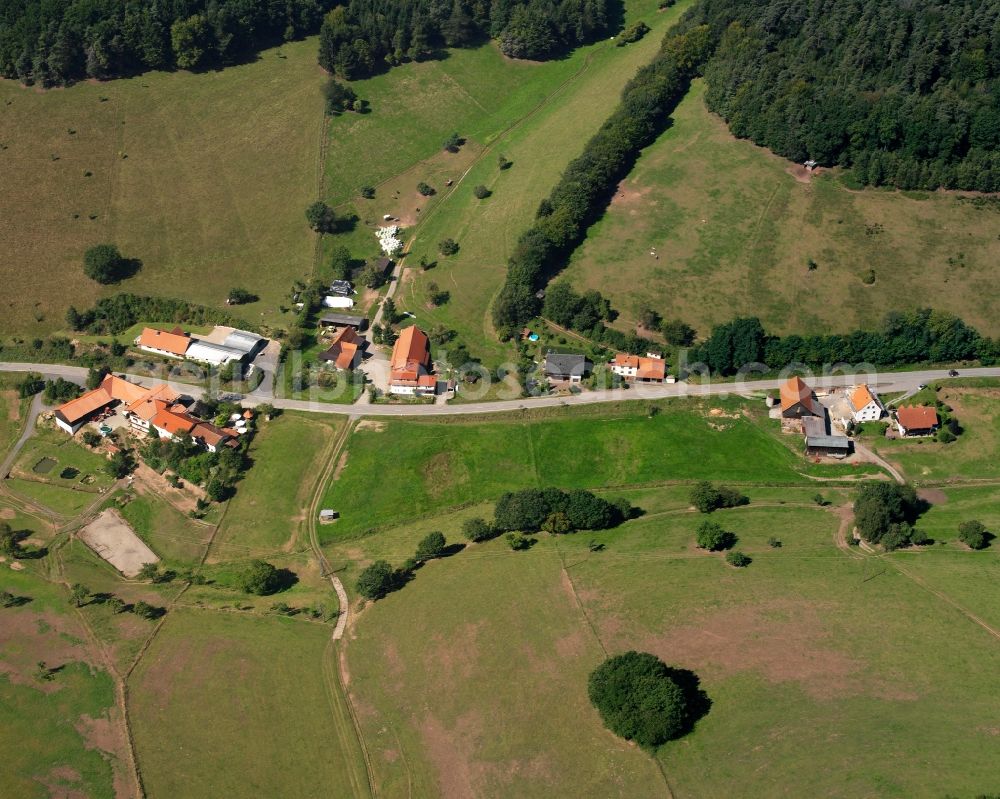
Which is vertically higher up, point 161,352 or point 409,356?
point 409,356

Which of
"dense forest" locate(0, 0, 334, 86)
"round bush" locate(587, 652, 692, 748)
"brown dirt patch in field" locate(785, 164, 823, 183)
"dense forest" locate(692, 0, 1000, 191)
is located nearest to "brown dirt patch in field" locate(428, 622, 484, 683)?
"round bush" locate(587, 652, 692, 748)

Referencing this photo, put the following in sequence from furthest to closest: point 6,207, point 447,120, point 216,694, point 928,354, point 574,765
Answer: point 447,120 → point 6,207 → point 928,354 → point 216,694 → point 574,765

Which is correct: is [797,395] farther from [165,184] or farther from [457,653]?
[165,184]

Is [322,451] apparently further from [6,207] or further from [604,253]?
[6,207]

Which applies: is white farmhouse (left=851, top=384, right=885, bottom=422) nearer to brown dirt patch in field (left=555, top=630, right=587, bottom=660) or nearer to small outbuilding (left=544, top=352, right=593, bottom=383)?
small outbuilding (left=544, top=352, right=593, bottom=383)

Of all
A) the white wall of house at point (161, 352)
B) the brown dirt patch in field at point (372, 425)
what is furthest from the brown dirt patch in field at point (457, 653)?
the white wall of house at point (161, 352)

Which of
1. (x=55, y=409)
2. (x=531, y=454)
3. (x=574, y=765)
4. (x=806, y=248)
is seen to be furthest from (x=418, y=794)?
(x=806, y=248)

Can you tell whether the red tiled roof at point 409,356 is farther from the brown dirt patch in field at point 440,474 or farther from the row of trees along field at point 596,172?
the brown dirt patch in field at point 440,474

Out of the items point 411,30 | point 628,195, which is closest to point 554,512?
point 628,195
